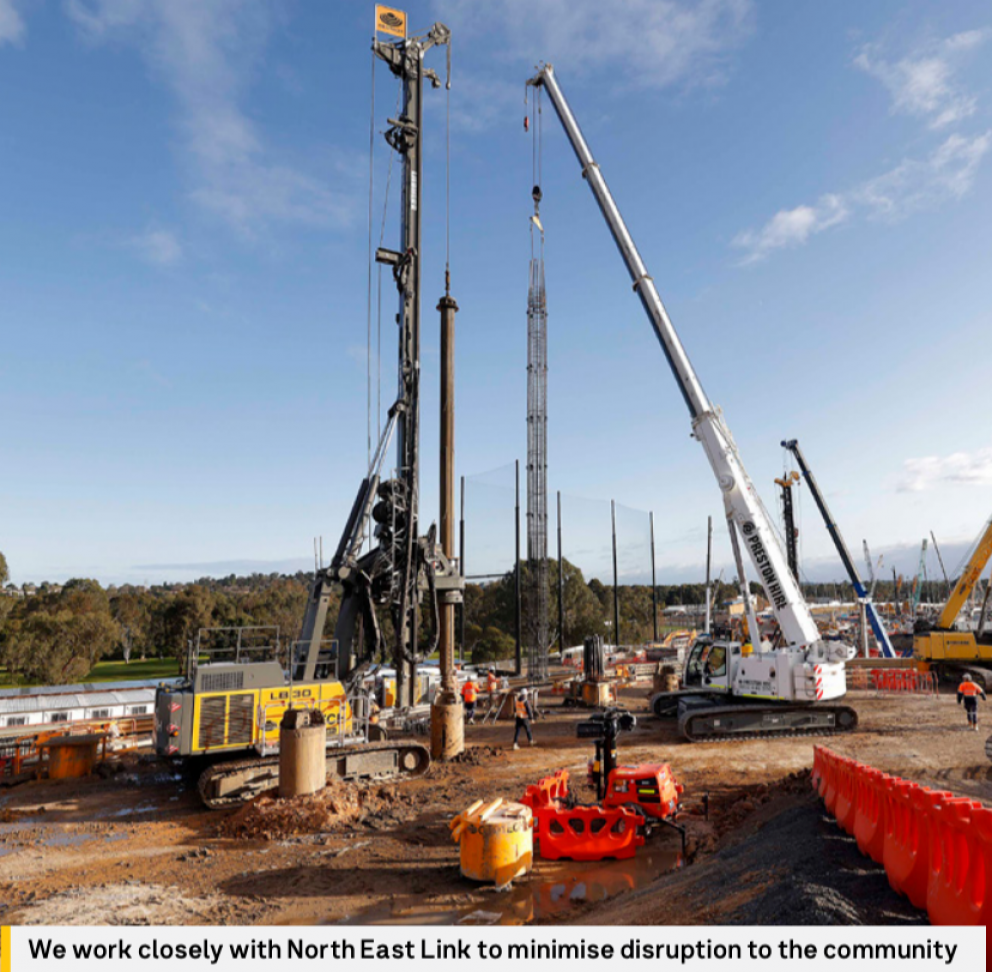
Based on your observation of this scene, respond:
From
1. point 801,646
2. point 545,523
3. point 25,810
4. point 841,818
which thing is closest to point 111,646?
point 545,523

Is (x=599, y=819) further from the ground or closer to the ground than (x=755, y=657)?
closer to the ground

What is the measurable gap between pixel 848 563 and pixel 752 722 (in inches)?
1144

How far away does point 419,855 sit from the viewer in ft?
33.5

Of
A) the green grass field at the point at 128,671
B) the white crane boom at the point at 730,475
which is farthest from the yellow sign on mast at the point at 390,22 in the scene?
the green grass field at the point at 128,671

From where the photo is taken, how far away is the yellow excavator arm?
2861 cm

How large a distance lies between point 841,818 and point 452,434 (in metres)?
20.0

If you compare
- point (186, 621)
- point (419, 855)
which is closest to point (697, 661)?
point (419, 855)

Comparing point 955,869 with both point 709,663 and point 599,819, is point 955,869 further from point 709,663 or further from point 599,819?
point 709,663

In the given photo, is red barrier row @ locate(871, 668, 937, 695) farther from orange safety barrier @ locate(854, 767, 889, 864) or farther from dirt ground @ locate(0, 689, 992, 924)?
orange safety barrier @ locate(854, 767, 889, 864)

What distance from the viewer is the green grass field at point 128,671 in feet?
178

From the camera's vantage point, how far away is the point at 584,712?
24.3 m

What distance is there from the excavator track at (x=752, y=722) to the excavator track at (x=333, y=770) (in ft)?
24.2

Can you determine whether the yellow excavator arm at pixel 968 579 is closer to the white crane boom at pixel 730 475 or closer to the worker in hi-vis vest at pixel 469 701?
the white crane boom at pixel 730 475

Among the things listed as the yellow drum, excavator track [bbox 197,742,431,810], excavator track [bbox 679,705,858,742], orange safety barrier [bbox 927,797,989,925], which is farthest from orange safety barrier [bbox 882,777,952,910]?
excavator track [bbox 679,705,858,742]
